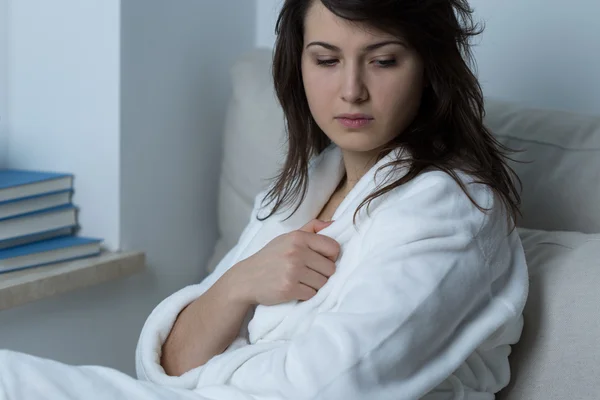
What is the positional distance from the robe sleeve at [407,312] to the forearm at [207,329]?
0.51 feet

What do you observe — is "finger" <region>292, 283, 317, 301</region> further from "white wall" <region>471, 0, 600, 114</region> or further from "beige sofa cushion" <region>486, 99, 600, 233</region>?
"white wall" <region>471, 0, 600, 114</region>

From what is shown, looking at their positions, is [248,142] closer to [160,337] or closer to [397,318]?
[160,337]

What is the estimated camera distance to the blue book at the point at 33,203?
1.76 meters

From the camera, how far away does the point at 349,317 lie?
43.6 inches

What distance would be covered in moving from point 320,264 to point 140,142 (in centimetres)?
83

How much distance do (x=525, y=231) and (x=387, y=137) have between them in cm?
31

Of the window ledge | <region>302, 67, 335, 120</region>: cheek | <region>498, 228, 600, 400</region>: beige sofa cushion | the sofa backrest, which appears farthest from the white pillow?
<region>498, 228, 600, 400</region>: beige sofa cushion

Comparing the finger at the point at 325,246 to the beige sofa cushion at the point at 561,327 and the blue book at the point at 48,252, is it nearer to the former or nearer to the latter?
the beige sofa cushion at the point at 561,327

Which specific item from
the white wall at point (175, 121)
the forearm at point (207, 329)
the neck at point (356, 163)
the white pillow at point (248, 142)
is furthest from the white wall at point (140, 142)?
the neck at point (356, 163)

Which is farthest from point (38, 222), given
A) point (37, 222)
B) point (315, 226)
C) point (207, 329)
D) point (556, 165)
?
point (556, 165)

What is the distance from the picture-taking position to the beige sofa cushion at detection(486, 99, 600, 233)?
1.44m

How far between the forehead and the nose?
40 millimetres

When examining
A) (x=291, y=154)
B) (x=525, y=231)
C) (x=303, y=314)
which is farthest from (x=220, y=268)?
(x=525, y=231)

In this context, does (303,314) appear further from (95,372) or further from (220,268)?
(220,268)
